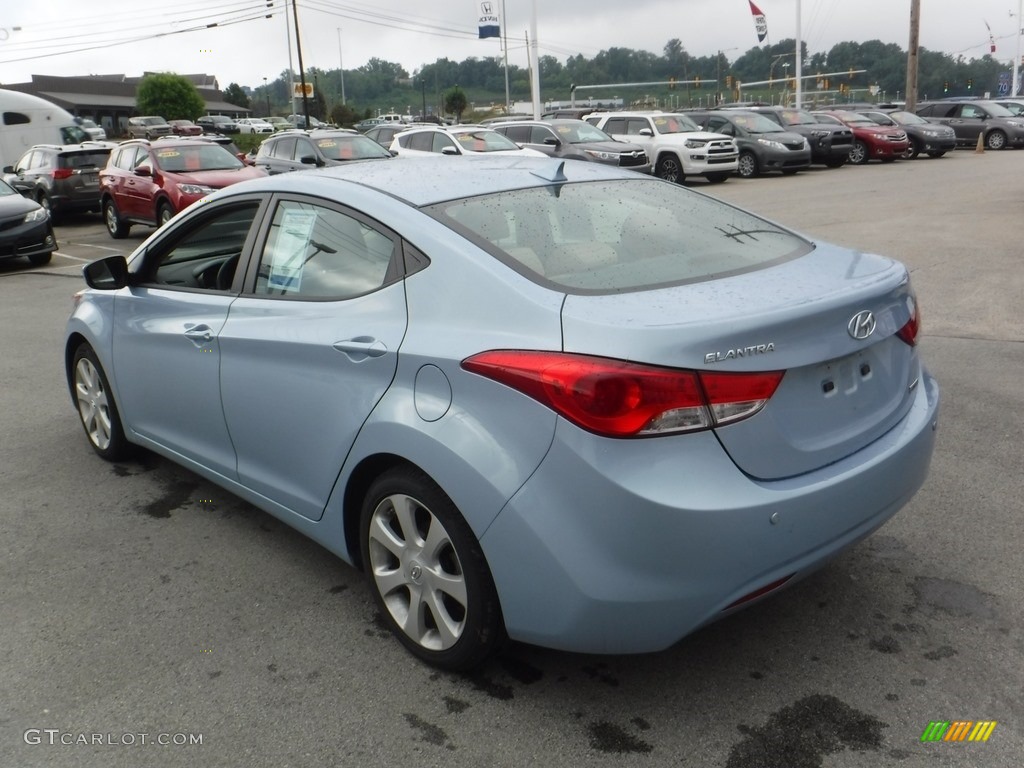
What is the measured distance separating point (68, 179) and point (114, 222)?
3.23 meters

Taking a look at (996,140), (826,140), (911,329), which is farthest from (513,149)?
(996,140)

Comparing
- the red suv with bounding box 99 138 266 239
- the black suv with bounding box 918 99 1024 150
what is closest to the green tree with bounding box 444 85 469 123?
the black suv with bounding box 918 99 1024 150

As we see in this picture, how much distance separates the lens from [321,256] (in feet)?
11.9

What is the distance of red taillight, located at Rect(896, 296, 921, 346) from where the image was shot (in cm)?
326

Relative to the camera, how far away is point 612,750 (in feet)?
9.13

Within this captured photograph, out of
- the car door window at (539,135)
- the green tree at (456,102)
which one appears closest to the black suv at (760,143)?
the car door window at (539,135)

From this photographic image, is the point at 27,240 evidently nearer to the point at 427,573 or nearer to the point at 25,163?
the point at 25,163

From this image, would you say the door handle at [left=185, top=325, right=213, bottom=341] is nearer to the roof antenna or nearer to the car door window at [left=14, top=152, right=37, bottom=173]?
the roof antenna

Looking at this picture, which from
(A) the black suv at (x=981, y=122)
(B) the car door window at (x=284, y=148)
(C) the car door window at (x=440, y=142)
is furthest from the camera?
(A) the black suv at (x=981, y=122)

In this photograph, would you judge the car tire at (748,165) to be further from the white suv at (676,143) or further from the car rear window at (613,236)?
the car rear window at (613,236)

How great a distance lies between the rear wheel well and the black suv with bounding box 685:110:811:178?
23.0 meters

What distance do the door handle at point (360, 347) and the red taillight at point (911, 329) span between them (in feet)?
5.60

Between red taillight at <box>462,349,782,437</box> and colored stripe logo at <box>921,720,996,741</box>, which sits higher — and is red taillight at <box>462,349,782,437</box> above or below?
above

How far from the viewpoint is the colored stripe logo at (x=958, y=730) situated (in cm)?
276
